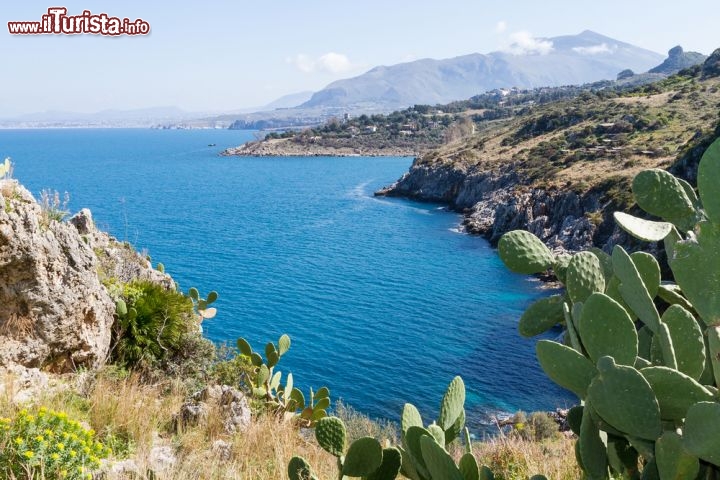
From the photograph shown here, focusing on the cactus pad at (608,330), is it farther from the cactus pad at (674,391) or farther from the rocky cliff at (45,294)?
the rocky cliff at (45,294)

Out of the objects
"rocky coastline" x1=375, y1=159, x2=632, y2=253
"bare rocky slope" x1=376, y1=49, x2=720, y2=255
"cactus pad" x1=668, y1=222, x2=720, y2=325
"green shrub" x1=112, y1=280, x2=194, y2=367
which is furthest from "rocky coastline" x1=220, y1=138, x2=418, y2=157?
"cactus pad" x1=668, y1=222, x2=720, y2=325

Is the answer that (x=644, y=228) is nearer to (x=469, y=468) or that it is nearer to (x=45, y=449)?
(x=469, y=468)

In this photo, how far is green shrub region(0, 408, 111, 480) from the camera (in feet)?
12.3

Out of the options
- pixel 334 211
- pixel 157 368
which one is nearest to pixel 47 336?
pixel 157 368

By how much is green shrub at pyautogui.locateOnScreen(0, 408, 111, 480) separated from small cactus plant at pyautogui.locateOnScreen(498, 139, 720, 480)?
298 cm

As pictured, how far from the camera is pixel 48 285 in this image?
7301 mm

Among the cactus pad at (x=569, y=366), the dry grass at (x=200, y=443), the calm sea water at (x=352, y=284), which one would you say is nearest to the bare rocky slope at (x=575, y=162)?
the calm sea water at (x=352, y=284)

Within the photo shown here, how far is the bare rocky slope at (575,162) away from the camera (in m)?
38.7

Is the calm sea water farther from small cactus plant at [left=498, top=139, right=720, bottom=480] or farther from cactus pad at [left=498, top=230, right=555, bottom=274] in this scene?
small cactus plant at [left=498, top=139, right=720, bottom=480]

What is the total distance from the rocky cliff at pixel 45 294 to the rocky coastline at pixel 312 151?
116 metres

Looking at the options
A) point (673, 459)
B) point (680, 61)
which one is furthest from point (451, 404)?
point (680, 61)

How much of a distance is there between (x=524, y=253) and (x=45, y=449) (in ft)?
10.7

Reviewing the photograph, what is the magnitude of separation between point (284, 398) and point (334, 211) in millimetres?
50827

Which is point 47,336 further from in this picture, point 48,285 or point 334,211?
point 334,211
